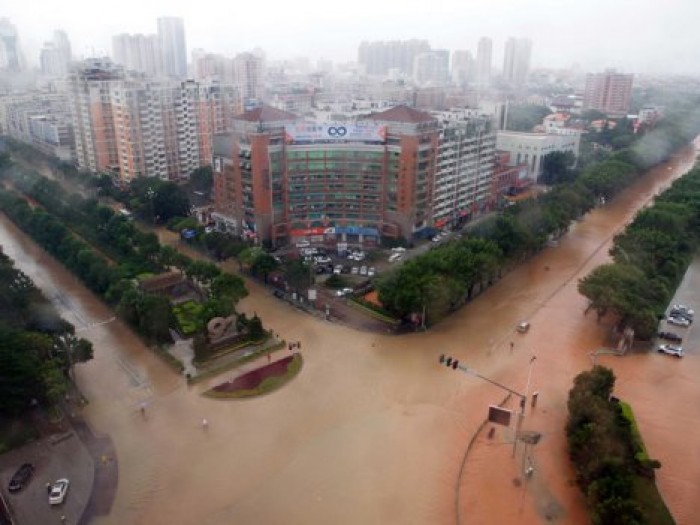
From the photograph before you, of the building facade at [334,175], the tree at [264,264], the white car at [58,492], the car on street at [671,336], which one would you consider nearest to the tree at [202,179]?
the building facade at [334,175]

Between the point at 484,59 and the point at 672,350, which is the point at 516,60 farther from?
the point at 672,350

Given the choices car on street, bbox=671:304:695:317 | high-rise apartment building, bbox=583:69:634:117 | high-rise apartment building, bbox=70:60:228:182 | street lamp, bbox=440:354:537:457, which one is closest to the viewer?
street lamp, bbox=440:354:537:457

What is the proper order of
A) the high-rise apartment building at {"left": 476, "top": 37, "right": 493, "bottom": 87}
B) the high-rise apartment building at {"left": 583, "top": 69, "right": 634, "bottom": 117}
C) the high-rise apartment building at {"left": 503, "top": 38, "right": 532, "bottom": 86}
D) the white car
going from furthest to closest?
the high-rise apartment building at {"left": 476, "top": 37, "right": 493, "bottom": 87} < the high-rise apartment building at {"left": 503, "top": 38, "right": 532, "bottom": 86} < the high-rise apartment building at {"left": 583, "top": 69, "right": 634, "bottom": 117} < the white car

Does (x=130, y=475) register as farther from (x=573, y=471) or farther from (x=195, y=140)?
(x=195, y=140)

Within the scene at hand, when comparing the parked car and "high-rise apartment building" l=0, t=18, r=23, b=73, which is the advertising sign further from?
"high-rise apartment building" l=0, t=18, r=23, b=73

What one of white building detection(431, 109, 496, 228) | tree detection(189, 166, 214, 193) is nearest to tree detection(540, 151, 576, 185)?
white building detection(431, 109, 496, 228)

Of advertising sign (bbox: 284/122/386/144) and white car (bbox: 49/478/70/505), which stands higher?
advertising sign (bbox: 284/122/386/144)
